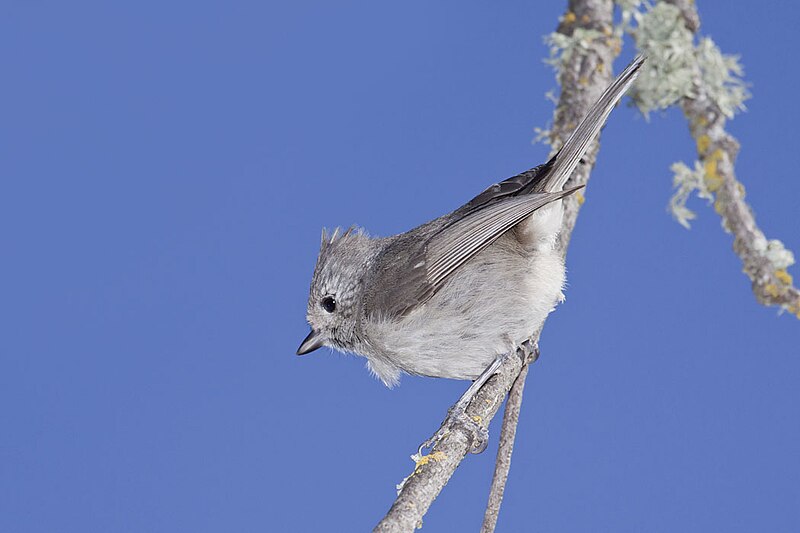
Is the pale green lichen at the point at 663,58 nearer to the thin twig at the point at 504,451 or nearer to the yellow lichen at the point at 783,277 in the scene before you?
the yellow lichen at the point at 783,277

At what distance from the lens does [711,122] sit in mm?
4031

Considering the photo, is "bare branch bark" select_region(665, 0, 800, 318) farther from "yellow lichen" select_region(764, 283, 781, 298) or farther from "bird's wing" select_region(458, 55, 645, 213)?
"bird's wing" select_region(458, 55, 645, 213)

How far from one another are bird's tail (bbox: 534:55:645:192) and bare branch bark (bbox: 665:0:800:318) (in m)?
0.83

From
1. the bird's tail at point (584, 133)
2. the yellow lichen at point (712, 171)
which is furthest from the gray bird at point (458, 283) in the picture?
the yellow lichen at point (712, 171)

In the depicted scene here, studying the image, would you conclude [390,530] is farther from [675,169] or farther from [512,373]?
[675,169]

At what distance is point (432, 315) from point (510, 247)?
0.42 metres

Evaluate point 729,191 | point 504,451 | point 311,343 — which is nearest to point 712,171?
point 729,191

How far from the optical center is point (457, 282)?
10.8ft

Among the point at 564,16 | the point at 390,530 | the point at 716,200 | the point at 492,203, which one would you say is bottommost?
the point at 390,530

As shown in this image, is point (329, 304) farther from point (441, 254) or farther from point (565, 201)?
point (565, 201)

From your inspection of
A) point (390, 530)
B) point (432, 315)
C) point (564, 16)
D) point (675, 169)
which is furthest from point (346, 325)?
point (564, 16)

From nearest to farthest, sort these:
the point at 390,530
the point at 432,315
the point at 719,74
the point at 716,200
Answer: the point at 390,530 < the point at 432,315 < the point at 716,200 < the point at 719,74

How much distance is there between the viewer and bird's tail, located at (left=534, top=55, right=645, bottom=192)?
3.28 metres

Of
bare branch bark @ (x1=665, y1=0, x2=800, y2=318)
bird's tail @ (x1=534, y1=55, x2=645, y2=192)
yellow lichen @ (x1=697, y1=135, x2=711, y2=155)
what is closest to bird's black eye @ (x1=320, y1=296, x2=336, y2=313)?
bird's tail @ (x1=534, y1=55, x2=645, y2=192)
